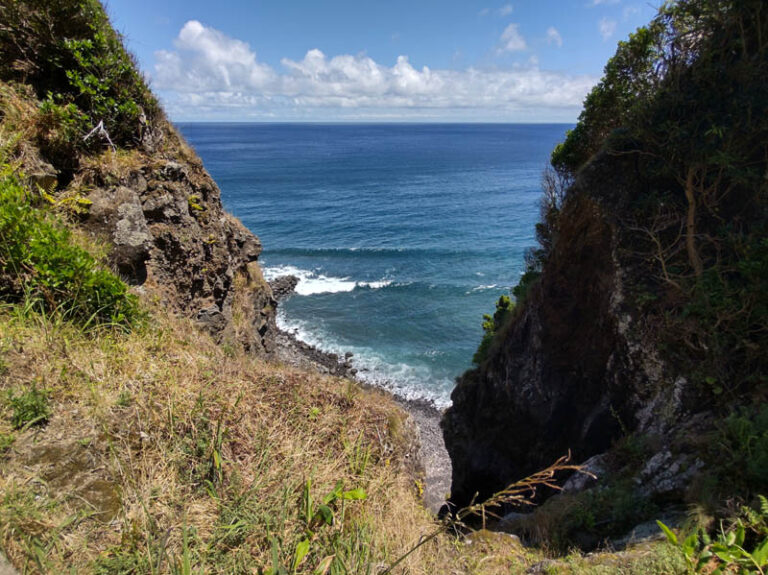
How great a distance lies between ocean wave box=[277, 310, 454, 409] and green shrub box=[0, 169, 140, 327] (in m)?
23.4

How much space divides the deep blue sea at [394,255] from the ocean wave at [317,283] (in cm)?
10

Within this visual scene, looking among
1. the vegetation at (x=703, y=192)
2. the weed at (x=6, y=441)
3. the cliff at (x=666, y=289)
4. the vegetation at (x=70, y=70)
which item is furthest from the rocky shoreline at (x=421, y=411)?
the weed at (x=6, y=441)

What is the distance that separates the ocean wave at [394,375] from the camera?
2747cm

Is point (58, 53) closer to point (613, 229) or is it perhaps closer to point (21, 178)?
point (21, 178)

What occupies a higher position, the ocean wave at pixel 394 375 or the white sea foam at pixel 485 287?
the white sea foam at pixel 485 287

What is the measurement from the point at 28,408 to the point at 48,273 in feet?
6.70

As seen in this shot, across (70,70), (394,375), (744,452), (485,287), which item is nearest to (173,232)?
(70,70)

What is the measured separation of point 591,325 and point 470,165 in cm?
9951

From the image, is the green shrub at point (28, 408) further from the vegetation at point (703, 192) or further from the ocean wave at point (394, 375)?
the ocean wave at point (394, 375)

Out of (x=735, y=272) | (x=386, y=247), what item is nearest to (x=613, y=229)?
(x=735, y=272)

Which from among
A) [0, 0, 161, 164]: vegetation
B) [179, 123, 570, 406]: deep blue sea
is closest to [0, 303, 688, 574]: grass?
[0, 0, 161, 164]: vegetation

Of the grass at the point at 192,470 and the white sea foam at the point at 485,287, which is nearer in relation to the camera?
the grass at the point at 192,470

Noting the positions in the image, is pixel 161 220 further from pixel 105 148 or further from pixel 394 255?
pixel 394 255

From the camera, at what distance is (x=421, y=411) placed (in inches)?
1028
